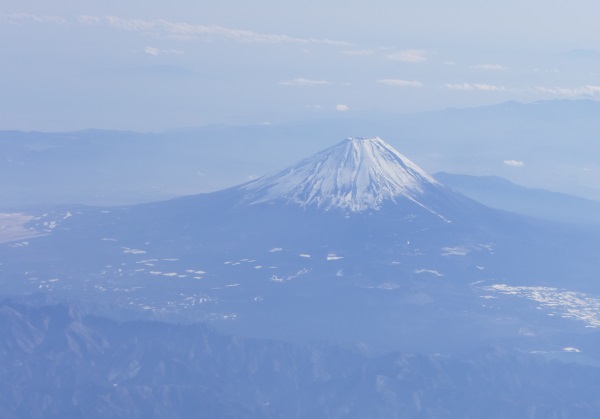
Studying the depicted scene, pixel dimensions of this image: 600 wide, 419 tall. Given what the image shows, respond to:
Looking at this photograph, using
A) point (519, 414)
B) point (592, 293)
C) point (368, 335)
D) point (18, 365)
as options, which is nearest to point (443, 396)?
point (519, 414)

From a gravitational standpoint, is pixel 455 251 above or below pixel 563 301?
above

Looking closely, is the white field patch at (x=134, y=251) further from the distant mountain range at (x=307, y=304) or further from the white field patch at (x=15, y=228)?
the white field patch at (x=15, y=228)

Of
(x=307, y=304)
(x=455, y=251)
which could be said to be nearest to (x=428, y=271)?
(x=455, y=251)

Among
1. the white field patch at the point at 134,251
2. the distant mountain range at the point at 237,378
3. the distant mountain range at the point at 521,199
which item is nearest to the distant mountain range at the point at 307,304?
the distant mountain range at the point at 237,378

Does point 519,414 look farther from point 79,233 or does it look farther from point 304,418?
point 79,233

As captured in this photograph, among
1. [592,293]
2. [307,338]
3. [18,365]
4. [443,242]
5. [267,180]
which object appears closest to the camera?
[18,365]

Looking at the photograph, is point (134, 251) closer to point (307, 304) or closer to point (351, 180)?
point (351, 180)

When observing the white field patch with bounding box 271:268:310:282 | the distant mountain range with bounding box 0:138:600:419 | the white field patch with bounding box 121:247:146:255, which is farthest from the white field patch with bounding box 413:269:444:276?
the white field patch with bounding box 121:247:146:255
